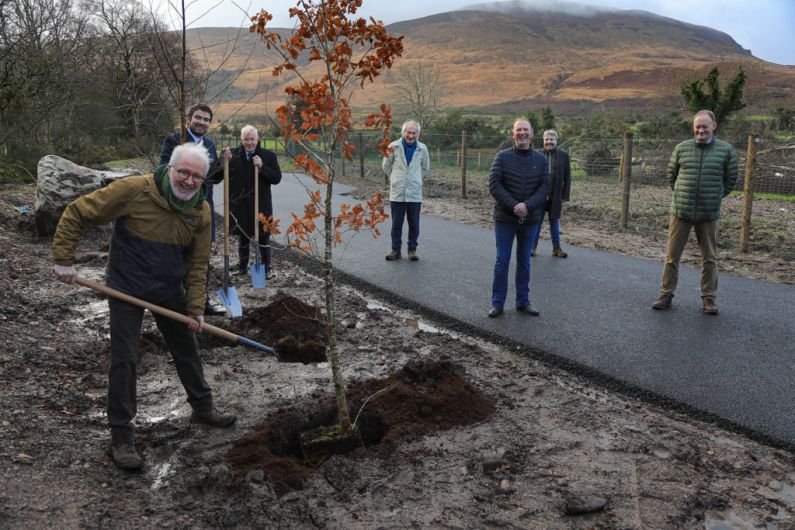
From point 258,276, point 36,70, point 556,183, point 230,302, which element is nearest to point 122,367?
point 230,302

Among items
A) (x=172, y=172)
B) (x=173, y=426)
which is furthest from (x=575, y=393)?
(x=172, y=172)

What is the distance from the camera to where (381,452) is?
399 centimetres

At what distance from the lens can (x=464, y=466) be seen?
3844 millimetres

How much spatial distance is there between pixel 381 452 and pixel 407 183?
5781 mm

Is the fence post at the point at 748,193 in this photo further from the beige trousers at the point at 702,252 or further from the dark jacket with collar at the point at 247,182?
the dark jacket with collar at the point at 247,182

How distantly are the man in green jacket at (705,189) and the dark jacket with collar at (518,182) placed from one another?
57.7 inches

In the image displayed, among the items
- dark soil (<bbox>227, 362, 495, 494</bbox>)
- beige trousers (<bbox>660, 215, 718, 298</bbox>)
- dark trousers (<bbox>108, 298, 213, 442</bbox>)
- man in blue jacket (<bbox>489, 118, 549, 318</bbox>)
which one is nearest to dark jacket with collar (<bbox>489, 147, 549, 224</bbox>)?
man in blue jacket (<bbox>489, 118, 549, 318</bbox>)

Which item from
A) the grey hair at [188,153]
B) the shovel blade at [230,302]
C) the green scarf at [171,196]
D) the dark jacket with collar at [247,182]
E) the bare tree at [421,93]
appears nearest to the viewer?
the grey hair at [188,153]

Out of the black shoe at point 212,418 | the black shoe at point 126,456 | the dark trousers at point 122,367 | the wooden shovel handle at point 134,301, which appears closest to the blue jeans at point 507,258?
the black shoe at point 212,418

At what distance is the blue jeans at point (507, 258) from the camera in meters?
6.79

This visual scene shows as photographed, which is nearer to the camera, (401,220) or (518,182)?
(518,182)

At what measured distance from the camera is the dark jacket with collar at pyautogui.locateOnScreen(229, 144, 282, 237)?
793 cm

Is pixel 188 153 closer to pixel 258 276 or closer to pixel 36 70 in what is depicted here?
pixel 258 276

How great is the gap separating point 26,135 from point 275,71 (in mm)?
16111
